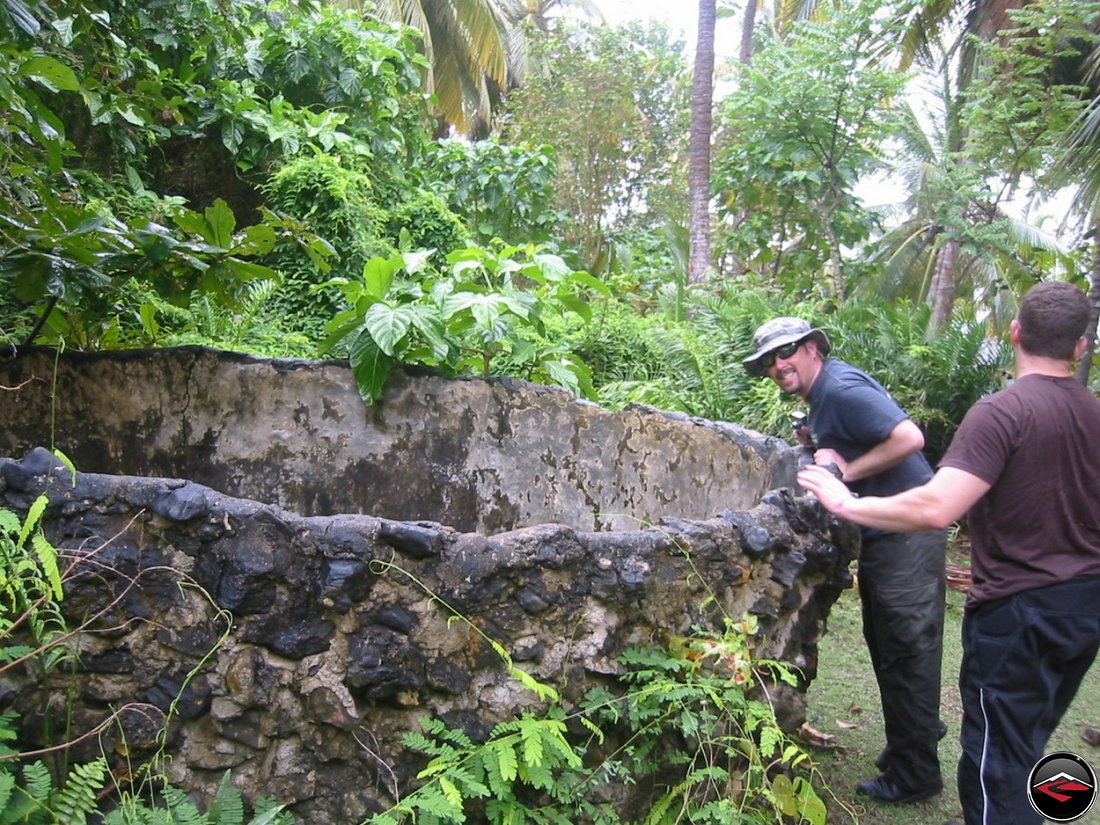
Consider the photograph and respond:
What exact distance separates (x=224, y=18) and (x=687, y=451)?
3.32 m

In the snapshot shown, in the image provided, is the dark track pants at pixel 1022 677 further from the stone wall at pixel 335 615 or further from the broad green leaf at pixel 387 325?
the broad green leaf at pixel 387 325

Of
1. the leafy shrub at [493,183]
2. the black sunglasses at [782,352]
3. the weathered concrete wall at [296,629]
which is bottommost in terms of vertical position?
the weathered concrete wall at [296,629]

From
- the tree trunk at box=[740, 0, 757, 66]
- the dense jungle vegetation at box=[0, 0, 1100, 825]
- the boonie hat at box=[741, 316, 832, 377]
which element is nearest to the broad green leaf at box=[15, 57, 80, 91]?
the dense jungle vegetation at box=[0, 0, 1100, 825]

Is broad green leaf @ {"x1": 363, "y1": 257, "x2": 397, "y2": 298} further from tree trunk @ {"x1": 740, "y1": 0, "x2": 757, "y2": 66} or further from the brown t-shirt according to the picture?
tree trunk @ {"x1": 740, "y1": 0, "x2": 757, "y2": 66}

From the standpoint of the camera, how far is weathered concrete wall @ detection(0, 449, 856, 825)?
207 cm

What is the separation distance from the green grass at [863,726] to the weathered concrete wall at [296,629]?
1364 millimetres

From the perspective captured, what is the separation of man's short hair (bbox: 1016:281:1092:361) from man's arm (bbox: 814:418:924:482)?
0.57 meters

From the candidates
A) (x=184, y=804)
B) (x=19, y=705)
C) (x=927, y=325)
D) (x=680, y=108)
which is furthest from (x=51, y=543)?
Answer: (x=680, y=108)

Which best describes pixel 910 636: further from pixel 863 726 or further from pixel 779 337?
pixel 779 337

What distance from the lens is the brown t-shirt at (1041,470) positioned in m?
2.33

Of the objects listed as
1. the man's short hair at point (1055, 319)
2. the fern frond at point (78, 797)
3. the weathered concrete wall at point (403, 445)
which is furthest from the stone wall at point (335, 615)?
the weathered concrete wall at point (403, 445)

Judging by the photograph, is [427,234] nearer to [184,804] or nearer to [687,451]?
[687,451]

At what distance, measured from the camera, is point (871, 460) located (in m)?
3.01

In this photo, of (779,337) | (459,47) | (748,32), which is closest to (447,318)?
(779,337)
